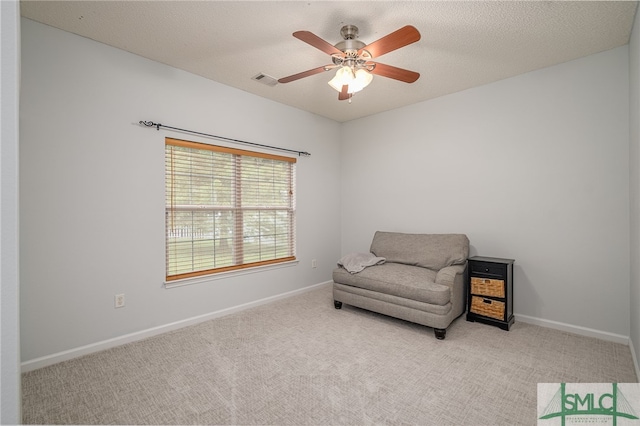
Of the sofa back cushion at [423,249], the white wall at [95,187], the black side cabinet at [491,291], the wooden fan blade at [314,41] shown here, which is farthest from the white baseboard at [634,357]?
the white wall at [95,187]

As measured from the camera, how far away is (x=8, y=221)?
0.86m

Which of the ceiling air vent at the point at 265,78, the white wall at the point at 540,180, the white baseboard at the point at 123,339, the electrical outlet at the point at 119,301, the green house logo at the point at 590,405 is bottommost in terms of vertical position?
the green house logo at the point at 590,405

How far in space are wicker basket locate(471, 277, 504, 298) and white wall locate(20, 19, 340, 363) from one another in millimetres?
2763

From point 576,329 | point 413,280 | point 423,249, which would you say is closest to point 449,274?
point 413,280

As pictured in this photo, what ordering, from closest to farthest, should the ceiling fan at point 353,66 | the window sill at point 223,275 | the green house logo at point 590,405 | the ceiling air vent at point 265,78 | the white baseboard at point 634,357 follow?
the green house logo at point 590,405 → the white baseboard at point 634,357 → the ceiling fan at point 353,66 → the ceiling air vent at point 265,78 → the window sill at point 223,275

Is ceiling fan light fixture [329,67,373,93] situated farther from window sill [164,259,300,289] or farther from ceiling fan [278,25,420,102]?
window sill [164,259,300,289]

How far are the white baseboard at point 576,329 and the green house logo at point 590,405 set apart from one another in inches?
35.0

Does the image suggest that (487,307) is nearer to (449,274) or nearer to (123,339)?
(449,274)

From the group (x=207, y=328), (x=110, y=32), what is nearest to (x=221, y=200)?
(x=207, y=328)

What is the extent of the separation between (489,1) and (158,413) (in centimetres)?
347

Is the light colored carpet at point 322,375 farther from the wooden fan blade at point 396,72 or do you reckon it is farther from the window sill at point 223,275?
the wooden fan blade at point 396,72

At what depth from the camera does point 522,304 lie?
3.30 meters

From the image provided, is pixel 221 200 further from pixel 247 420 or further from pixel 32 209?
pixel 247 420

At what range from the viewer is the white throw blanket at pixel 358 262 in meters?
3.58
